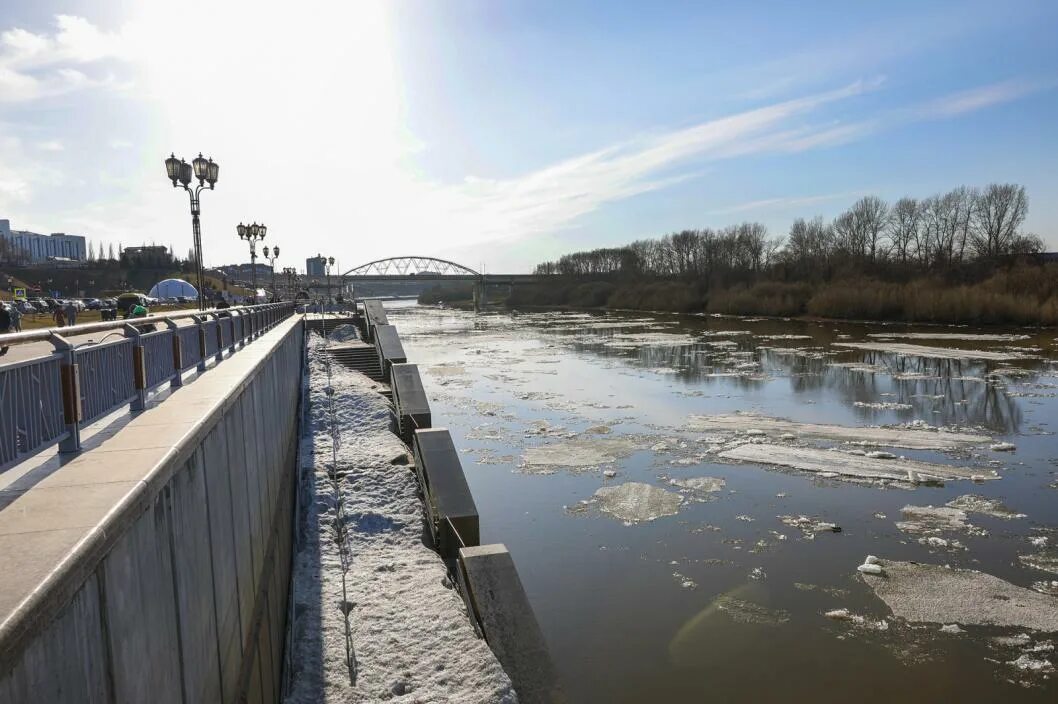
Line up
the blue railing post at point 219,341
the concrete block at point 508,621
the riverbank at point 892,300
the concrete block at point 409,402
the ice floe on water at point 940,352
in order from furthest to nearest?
1. the riverbank at point 892,300
2. the ice floe on water at point 940,352
3. the concrete block at point 409,402
4. the blue railing post at point 219,341
5. the concrete block at point 508,621

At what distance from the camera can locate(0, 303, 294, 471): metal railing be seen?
4.24 m

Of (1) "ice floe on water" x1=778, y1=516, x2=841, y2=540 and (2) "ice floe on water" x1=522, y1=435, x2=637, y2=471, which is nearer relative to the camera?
(1) "ice floe on water" x1=778, y1=516, x2=841, y2=540

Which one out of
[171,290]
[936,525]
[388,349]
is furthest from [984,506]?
[171,290]

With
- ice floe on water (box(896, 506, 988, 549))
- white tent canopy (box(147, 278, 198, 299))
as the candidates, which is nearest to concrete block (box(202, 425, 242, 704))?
ice floe on water (box(896, 506, 988, 549))

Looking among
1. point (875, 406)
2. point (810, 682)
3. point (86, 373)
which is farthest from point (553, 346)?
point (86, 373)

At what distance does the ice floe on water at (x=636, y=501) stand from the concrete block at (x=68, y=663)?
11304 millimetres

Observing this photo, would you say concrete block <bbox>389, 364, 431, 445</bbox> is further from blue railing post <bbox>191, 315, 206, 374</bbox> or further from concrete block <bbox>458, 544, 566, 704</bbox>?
blue railing post <bbox>191, 315, 206, 374</bbox>

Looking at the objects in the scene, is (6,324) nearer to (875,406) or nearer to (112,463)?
(112,463)

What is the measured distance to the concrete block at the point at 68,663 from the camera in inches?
91.2

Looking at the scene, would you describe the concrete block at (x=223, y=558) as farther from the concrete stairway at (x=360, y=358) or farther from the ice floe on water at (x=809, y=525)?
the concrete stairway at (x=360, y=358)

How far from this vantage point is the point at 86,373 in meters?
5.52

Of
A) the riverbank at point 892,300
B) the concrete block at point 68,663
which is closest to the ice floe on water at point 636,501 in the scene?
the concrete block at point 68,663

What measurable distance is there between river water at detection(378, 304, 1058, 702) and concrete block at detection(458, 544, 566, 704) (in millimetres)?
597

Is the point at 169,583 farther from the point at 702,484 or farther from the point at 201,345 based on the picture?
the point at 702,484
